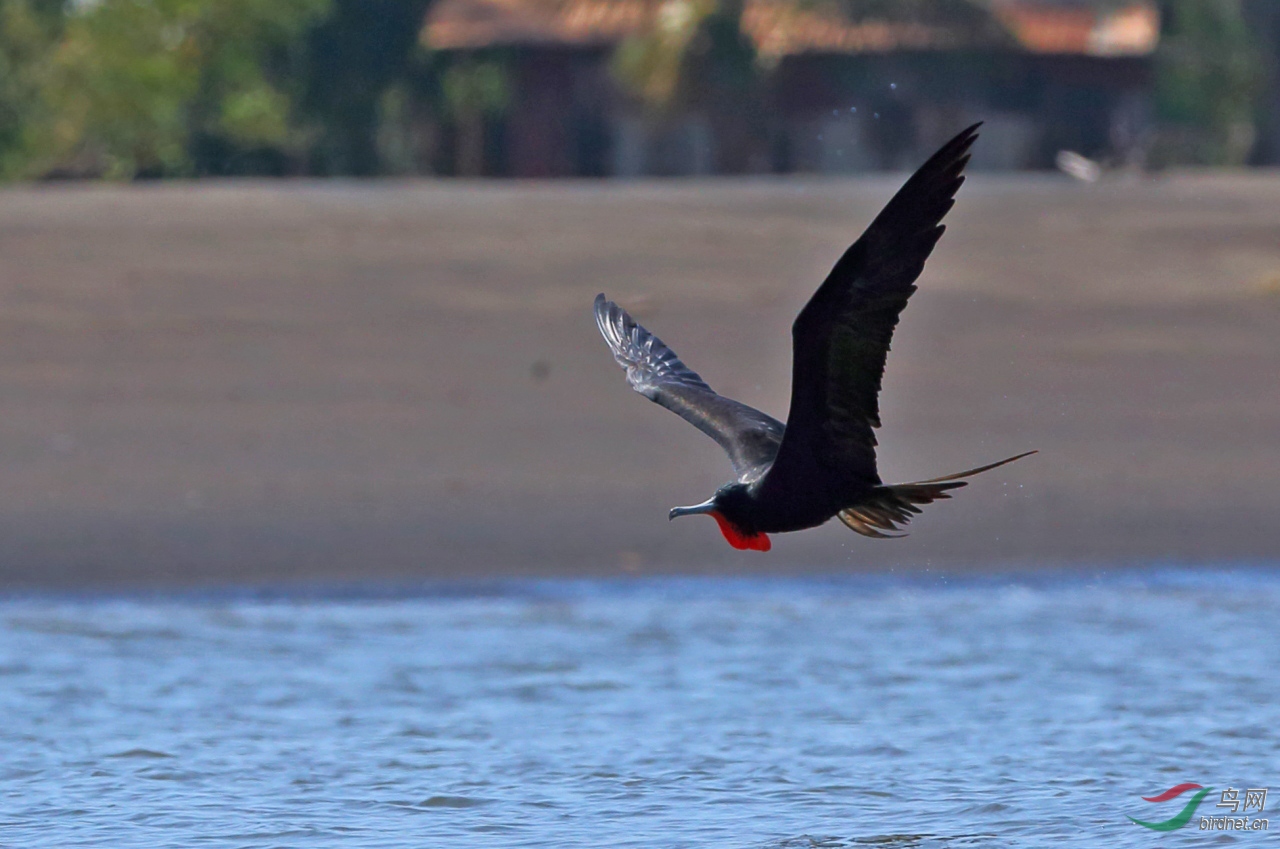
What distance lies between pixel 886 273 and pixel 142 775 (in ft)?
14.3

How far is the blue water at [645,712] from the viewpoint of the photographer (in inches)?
306

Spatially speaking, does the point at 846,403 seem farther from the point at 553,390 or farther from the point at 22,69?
the point at 22,69

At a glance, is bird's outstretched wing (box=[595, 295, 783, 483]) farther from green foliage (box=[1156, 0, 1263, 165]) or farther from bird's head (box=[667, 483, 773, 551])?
green foliage (box=[1156, 0, 1263, 165])

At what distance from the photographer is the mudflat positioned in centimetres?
1198

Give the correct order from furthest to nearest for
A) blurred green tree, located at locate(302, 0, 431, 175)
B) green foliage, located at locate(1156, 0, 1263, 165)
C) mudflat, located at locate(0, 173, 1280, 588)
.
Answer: green foliage, located at locate(1156, 0, 1263, 165) < blurred green tree, located at locate(302, 0, 431, 175) < mudflat, located at locate(0, 173, 1280, 588)

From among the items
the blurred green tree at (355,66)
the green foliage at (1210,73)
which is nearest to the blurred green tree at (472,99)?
the blurred green tree at (355,66)

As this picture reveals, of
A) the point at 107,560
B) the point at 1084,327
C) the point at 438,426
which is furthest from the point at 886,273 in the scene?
the point at 1084,327

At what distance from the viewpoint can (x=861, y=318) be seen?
17.1ft

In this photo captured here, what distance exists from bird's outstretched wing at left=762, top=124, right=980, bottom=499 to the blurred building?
110 feet

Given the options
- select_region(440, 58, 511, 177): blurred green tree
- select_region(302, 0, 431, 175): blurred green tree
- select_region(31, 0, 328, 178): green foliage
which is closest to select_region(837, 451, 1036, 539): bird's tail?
select_region(31, 0, 328, 178): green foliage

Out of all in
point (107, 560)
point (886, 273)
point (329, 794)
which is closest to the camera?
point (886, 273)

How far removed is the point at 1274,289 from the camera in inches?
663

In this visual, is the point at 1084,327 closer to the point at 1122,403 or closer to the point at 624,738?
the point at 1122,403

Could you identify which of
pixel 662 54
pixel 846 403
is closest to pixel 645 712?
pixel 846 403
